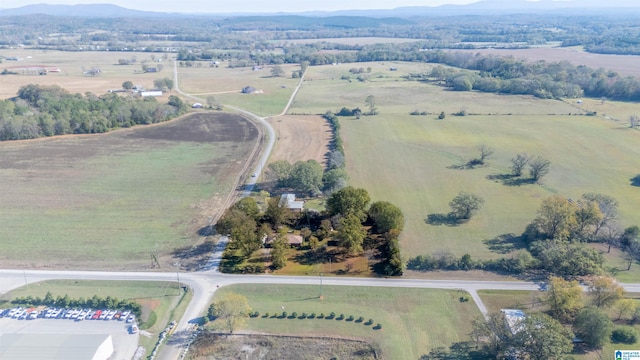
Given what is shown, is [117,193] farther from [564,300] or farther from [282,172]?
[564,300]

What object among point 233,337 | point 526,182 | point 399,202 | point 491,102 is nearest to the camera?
point 233,337

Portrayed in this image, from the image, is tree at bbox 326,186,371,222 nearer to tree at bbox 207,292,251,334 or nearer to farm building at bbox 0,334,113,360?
tree at bbox 207,292,251,334

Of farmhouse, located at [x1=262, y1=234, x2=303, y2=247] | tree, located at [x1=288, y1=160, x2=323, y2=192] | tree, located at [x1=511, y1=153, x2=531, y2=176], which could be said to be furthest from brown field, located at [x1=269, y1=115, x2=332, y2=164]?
tree, located at [x1=511, y1=153, x2=531, y2=176]

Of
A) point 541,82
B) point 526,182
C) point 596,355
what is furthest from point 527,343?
point 541,82

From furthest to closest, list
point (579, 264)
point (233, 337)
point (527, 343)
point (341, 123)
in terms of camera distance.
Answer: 1. point (341, 123)
2. point (579, 264)
3. point (233, 337)
4. point (527, 343)

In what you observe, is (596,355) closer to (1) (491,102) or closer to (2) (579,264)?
(2) (579,264)

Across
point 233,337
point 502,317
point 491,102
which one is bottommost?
point 233,337

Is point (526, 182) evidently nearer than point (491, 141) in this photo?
Yes
